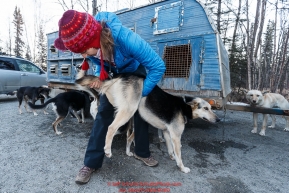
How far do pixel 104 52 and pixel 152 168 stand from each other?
5.42 feet

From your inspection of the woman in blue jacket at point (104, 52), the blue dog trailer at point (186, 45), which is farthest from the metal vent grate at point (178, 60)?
the woman in blue jacket at point (104, 52)

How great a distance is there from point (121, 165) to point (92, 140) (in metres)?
0.63

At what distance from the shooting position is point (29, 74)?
740 cm

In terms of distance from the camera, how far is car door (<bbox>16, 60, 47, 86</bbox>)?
7.21 metres

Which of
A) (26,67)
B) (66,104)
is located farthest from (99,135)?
(26,67)

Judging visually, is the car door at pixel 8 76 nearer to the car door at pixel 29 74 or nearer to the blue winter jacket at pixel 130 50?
the car door at pixel 29 74

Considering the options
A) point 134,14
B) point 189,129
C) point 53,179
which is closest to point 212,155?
point 189,129

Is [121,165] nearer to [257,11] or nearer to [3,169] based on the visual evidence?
[3,169]

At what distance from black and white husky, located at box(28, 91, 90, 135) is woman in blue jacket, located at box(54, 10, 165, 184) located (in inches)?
75.7

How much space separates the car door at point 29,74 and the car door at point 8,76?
203mm

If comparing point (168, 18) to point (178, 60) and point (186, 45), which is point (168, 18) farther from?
point (178, 60)

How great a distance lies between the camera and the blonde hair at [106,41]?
5.06ft

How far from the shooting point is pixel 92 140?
193cm

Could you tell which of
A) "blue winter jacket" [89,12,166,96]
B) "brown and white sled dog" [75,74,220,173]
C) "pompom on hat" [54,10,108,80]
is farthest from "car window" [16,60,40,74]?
"pompom on hat" [54,10,108,80]
